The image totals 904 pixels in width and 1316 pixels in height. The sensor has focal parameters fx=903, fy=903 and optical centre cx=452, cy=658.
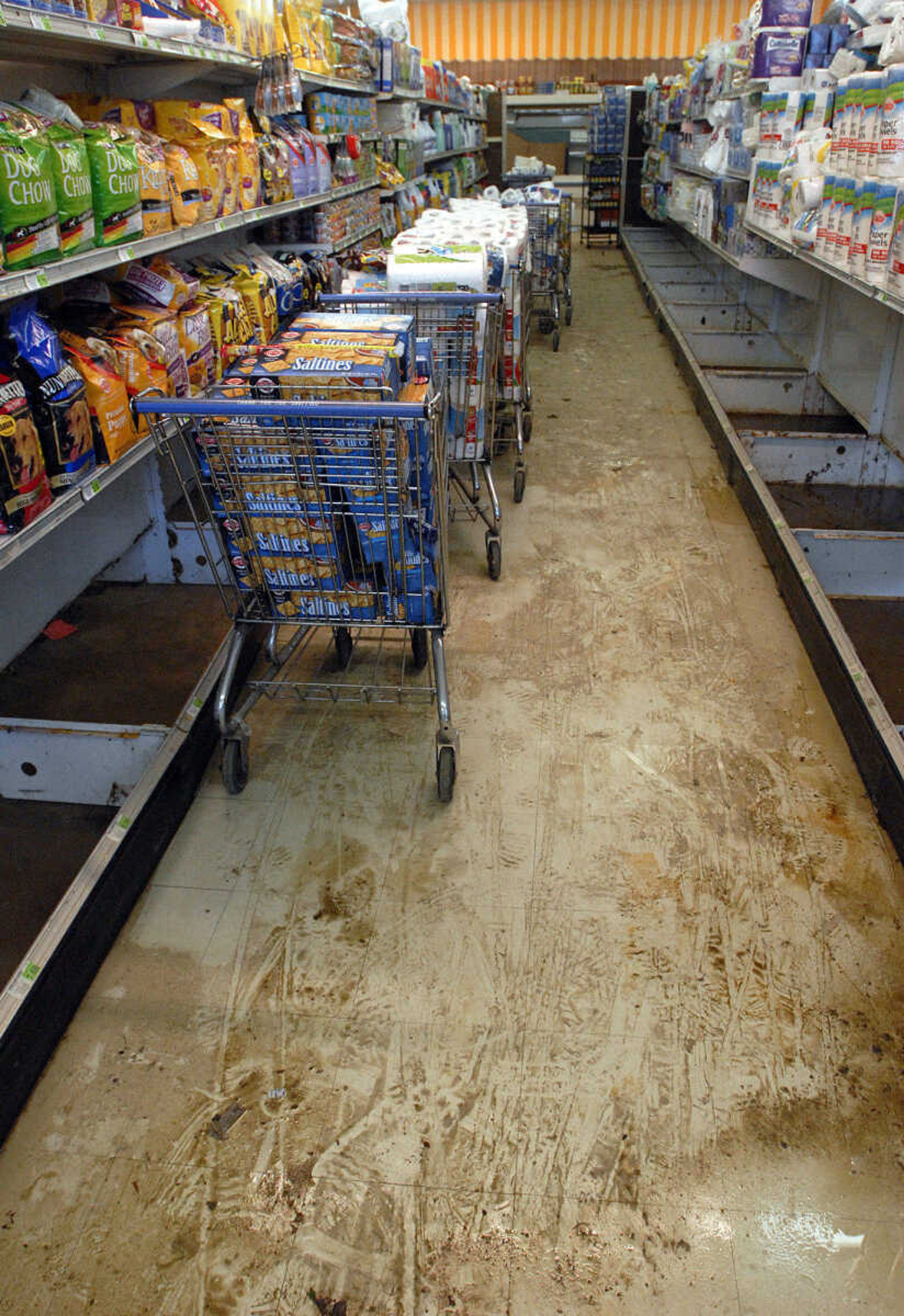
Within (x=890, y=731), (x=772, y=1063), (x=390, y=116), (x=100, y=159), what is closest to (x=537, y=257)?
(x=390, y=116)

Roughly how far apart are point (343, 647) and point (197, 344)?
45.4 inches

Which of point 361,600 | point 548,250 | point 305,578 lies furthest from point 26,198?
point 548,250

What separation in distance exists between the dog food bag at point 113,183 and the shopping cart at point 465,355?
0.80 metres

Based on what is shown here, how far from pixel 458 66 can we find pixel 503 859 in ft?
60.4

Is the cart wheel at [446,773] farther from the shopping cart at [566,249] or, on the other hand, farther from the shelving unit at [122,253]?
the shopping cart at [566,249]

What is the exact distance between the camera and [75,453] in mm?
2268

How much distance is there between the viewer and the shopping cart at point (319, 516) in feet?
6.97

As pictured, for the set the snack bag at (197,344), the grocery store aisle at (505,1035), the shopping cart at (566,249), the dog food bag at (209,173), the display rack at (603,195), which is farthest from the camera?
the display rack at (603,195)

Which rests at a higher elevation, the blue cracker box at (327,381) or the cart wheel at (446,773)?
the blue cracker box at (327,381)

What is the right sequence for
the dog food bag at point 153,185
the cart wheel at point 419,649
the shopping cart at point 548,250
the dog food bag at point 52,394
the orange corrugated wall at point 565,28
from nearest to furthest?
1. the dog food bag at point 52,394
2. the dog food bag at point 153,185
3. the cart wheel at point 419,649
4. the shopping cart at point 548,250
5. the orange corrugated wall at point 565,28

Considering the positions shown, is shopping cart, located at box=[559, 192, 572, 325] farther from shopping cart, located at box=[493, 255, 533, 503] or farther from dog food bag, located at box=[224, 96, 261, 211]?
dog food bag, located at box=[224, 96, 261, 211]

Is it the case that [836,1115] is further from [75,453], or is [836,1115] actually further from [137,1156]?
[75,453]

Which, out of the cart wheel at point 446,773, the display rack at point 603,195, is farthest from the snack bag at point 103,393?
the display rack at point 603,195

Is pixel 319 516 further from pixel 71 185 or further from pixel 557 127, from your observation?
pixel 557 127
